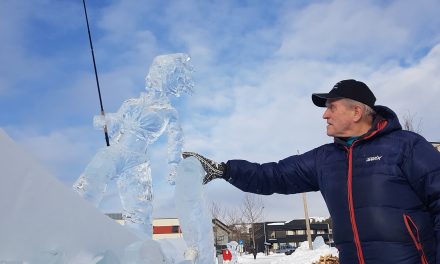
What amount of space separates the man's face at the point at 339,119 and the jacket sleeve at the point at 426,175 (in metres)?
0.33

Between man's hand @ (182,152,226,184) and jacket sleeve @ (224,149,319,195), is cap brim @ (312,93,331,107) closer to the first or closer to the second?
jacket sleeve @ (224,149,319,195)

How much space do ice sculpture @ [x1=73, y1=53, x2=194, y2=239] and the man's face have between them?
204 centimetres

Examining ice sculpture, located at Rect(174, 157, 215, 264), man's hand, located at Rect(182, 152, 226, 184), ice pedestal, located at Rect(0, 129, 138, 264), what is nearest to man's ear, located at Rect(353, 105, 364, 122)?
man's hand, located at Rect(182, 152, 226, 184)

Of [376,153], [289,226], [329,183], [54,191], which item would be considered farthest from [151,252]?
[289,226]

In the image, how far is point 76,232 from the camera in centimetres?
162

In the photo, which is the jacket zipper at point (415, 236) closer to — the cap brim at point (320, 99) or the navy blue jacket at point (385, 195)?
the navy blue jacket at point (385, 195)

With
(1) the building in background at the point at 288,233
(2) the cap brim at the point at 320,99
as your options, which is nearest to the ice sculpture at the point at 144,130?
(2) the cap brim at the point at 320,99

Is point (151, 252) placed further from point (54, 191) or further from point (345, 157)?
point (345, 157)

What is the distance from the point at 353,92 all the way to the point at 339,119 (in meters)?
0.15

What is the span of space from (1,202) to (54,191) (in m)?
0.19

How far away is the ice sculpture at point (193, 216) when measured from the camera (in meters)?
2.65

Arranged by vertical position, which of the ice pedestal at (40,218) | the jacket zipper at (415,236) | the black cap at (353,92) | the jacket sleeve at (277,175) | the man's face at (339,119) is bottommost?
the jacket zipper at (415,236)

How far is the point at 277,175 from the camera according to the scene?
2.44m

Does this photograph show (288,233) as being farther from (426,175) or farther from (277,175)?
(426,175)
